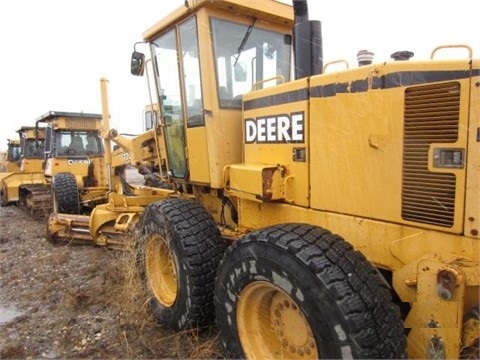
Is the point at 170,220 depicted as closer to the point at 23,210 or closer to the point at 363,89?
the point at 363,89

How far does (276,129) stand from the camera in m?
3.04

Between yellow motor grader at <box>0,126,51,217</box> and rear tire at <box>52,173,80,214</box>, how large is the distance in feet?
6.02

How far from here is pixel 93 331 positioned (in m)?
3.54

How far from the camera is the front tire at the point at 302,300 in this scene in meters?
1.98

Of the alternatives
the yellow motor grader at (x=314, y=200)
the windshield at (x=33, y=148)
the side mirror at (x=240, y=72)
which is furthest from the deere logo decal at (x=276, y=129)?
the windshield at (x=33, y=148)

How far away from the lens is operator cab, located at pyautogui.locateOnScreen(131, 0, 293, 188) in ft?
11.6

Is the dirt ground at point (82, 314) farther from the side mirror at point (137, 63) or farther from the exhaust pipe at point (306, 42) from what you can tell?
the exhaust pipe at point (306, 42)

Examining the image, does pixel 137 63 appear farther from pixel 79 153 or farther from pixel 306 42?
pixel 79 153

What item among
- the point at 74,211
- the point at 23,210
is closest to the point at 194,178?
the point at 74,211

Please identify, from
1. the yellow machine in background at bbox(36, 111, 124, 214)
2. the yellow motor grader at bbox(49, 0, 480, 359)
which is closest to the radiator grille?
the yellow motor grader at bbox(49, 0, 480, 359)

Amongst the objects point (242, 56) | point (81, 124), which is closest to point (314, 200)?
point (242, 56)

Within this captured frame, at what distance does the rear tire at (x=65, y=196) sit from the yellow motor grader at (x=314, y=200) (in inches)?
188

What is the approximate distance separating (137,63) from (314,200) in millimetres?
2672

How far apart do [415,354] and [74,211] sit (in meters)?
7.57
